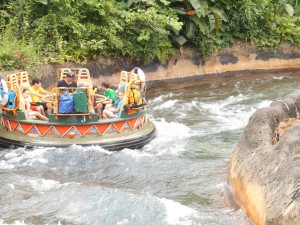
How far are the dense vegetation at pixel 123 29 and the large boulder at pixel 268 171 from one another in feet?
26.8

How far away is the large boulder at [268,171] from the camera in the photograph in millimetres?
5953

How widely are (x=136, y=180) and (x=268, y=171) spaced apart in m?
3.23

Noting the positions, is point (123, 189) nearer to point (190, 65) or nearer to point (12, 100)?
point (12, 100)

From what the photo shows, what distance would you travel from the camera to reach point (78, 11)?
16.5m

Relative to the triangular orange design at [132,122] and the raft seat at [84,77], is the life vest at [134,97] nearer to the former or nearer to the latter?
the triangular orange design at [132,122]

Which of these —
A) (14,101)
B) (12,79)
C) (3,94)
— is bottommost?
(14,101)

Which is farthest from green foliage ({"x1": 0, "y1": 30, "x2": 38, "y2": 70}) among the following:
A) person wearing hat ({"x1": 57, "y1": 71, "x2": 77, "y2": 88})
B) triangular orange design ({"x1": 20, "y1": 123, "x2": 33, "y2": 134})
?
triangular orange design ({"x1": 20, "y1": 123, "x2": 33, "y2": 134})

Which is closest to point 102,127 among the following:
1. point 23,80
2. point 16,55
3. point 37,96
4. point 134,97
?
point 134,97

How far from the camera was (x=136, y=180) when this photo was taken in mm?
9469

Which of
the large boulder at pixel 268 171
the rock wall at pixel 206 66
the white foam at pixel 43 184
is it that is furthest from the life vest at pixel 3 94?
the rock wall at pixel 206 66

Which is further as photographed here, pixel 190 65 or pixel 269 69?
pixel 269 69

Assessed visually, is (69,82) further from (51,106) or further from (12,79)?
(12,79)

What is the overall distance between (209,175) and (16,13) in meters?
9.07

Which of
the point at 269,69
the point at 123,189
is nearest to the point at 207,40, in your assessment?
the point at 269,69
